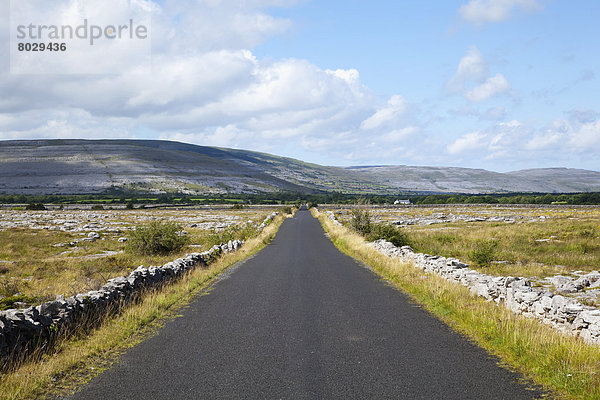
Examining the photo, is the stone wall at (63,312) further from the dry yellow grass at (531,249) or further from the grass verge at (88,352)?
the dry yellow grass at (531,249)

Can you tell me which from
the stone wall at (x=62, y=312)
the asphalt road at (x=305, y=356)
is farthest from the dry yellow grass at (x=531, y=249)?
the stone wall at (x=62, y=312)

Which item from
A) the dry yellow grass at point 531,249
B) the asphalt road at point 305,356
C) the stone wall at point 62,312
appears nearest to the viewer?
the asphalt road at point 305,356

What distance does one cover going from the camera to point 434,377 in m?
6.67

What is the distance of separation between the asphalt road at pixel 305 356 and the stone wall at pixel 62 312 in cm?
158

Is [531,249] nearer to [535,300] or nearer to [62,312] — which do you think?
[535,300]

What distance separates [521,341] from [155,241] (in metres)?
23.8

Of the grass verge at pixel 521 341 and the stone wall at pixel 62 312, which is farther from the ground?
the stone wall at pixel 62 312

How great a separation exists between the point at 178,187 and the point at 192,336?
18838 cm

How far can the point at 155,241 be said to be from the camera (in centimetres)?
2781

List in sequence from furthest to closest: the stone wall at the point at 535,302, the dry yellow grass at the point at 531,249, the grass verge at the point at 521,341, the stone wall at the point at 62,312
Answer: the dry yellow grass at the point at 531,249 < the stone wall at the point at 535,302 < the stone wall at the point at 62,312 < the grass verge at the point at 521,341

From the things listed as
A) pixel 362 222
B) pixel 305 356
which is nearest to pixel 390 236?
pixel 362 222

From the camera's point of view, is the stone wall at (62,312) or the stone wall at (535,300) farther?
the stone wall at (535,300)

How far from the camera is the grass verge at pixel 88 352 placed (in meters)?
6.27

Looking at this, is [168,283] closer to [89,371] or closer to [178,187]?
[89,371]
